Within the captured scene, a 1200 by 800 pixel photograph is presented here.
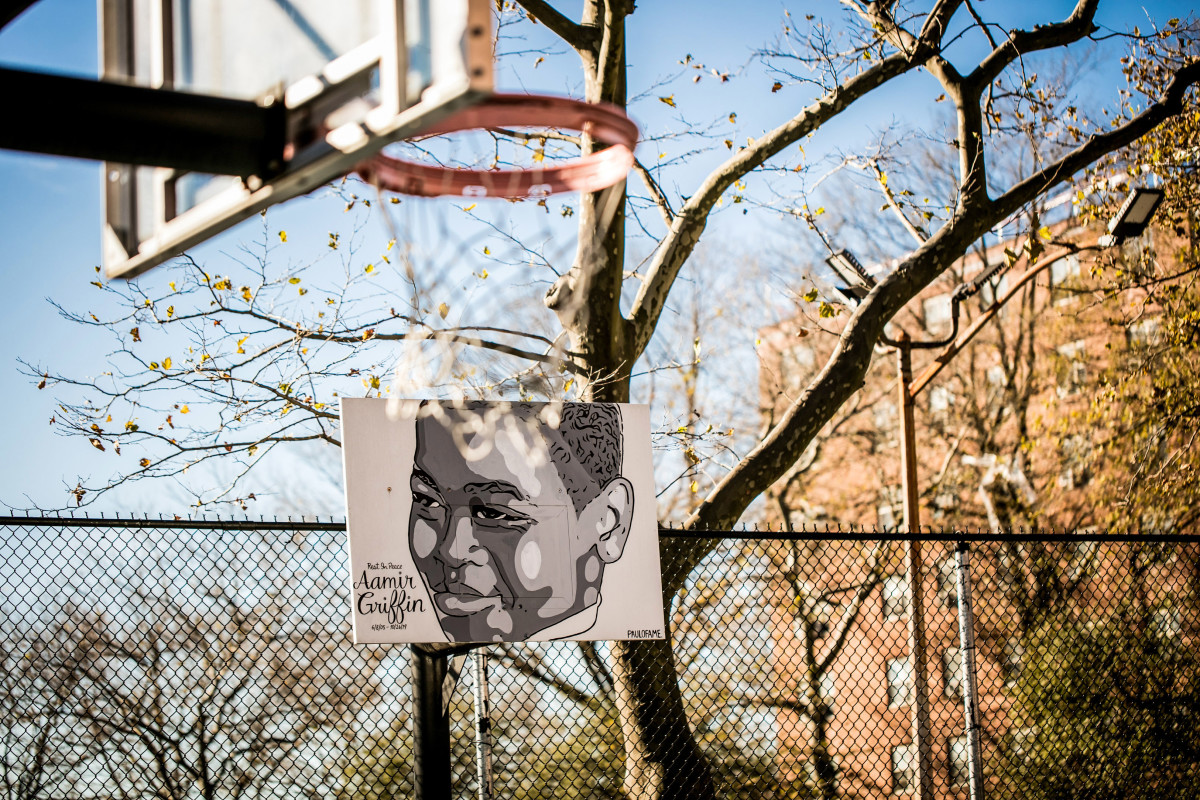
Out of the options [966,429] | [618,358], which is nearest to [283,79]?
[618,358]

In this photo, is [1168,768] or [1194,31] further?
[1194,31]

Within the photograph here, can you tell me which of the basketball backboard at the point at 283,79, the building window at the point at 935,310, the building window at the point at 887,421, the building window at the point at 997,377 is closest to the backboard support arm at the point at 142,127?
the basketball backboard at the point at 283,79

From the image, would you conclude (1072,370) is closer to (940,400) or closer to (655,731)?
(940,400)

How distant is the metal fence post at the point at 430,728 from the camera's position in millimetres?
4727

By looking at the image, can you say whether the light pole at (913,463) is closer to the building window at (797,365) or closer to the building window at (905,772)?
the building window at (905,772)

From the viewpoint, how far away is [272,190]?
2.93 meters

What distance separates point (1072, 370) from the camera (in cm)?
2298

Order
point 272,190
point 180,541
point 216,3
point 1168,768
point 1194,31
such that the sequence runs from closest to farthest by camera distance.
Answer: point 272,190, point 216,3, point 180,541, point 1168,768, point 1194,31

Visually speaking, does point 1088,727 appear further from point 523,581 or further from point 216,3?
point 216,3

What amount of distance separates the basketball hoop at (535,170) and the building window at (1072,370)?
1992 centimetres

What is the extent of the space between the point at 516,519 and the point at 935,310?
24.3 metres

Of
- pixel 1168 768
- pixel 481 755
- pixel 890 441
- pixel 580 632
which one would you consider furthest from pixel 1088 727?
pixel 890 441

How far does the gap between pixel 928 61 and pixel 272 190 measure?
8.19m

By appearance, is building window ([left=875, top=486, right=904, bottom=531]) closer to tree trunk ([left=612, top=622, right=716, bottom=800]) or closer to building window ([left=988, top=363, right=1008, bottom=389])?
building window ([left=988, top=363, right=1008, bottom=389])
